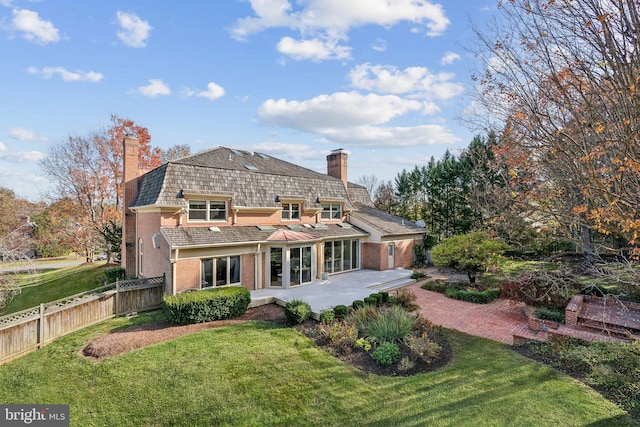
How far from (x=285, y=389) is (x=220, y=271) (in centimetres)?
925

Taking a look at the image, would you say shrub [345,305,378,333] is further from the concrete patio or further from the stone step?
the stone step

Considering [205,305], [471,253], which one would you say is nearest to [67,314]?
[205,305]

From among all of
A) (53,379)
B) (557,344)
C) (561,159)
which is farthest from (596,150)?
(53,379)

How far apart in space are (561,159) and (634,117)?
6.14ft

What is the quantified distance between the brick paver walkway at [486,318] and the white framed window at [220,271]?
9.57m

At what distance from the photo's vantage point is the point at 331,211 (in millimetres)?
22266

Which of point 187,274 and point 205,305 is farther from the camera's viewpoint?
point 187,274

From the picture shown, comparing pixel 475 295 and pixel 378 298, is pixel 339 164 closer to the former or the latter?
pixel 378 298

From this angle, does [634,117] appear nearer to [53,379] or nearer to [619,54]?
[619,54]

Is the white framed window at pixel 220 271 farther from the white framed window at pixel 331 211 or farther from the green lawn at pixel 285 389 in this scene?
the white framed window at pixel 331 211

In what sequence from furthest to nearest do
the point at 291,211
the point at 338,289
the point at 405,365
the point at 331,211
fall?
the point at 331,211, the point at 291,211, the point at 338,289, the point at 405,365

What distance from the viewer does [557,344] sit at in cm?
880

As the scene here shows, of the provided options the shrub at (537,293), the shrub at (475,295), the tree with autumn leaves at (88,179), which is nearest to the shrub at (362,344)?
the shrub at (537,293)

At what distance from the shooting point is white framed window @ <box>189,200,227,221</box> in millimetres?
15696
